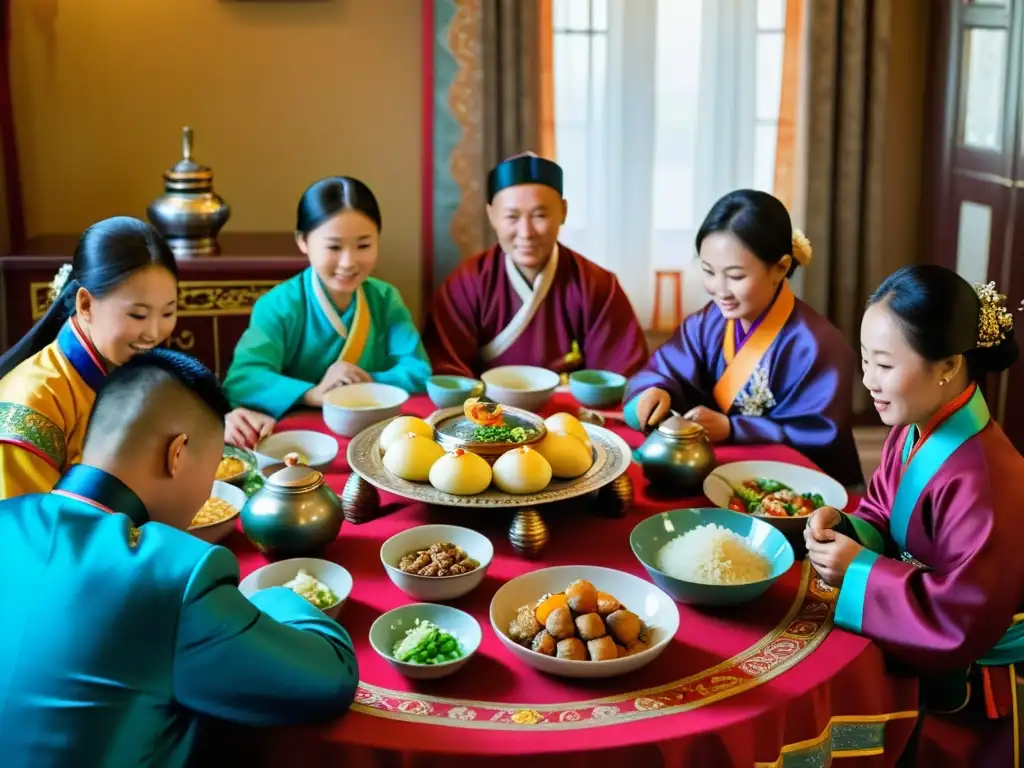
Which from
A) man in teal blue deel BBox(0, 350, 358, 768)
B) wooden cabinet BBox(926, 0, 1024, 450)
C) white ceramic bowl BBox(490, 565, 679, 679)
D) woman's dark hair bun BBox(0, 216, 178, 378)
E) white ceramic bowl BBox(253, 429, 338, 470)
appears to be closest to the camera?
man in teal blue deel BBox(0, 350, 358, 768)

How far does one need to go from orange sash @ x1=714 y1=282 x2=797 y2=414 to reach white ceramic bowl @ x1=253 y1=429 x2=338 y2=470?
0.88 metres

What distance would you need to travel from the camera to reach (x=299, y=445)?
228 cm

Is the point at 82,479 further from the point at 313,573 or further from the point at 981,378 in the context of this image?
the point at 981,378

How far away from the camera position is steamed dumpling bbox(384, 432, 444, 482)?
6.22ft

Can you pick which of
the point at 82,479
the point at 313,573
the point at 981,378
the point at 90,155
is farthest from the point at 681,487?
the point at 90,155

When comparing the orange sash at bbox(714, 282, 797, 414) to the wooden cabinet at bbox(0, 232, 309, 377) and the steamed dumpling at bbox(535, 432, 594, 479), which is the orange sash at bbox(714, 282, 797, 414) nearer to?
the steamed dumpling at bbox(535, 432, 594, 479)

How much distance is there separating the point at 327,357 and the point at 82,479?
1.47 m

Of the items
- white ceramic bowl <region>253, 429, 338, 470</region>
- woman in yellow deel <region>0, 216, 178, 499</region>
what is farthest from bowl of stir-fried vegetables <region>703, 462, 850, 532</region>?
woman in yellow deel <region>0, 216, 178, 499</region>

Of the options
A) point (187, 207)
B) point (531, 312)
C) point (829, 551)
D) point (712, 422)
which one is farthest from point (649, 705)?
point (187, 207)

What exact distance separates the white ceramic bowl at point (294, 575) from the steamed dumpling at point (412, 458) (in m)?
0.25

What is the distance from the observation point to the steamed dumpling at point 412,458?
1.90 m

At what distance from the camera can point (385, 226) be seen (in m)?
4.03

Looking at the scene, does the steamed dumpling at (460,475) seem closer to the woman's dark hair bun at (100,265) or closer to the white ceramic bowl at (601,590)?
the white ceramic bowl at (601,590)

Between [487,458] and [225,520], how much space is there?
0.44m
